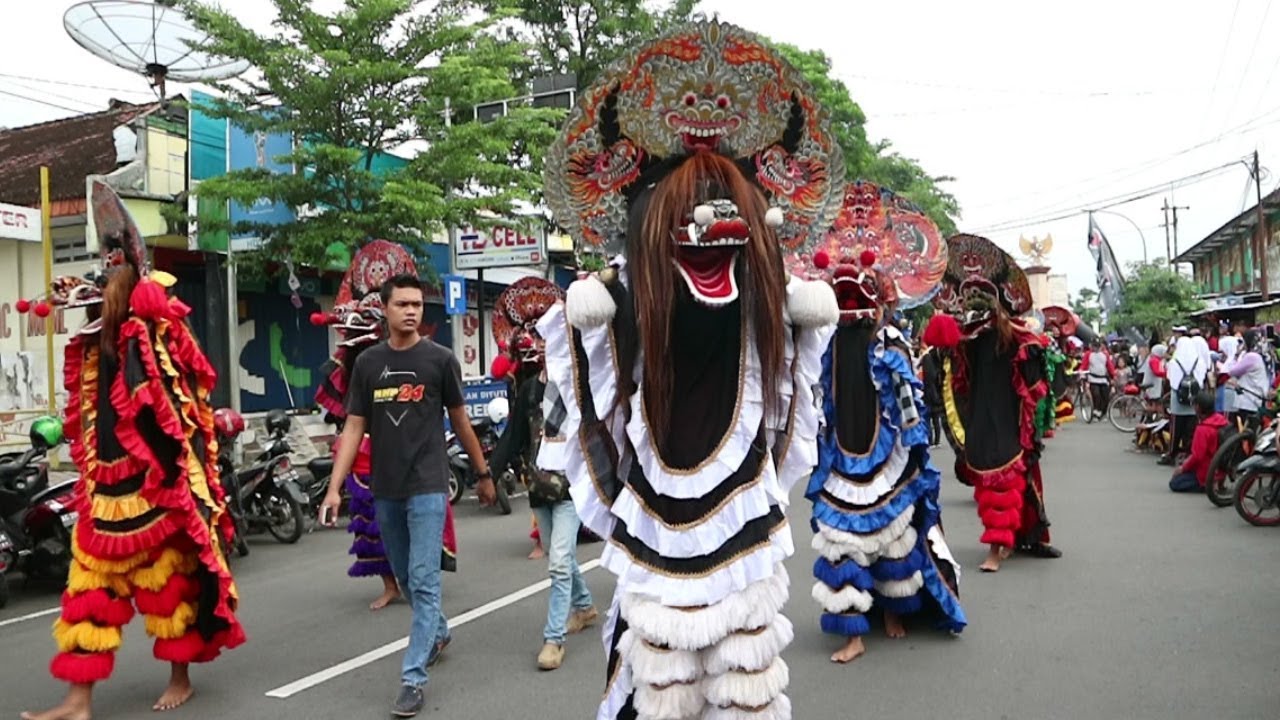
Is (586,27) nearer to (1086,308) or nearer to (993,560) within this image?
(993,560)

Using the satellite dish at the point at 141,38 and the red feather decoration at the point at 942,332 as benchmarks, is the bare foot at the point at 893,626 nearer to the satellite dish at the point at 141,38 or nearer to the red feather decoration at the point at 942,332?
the red feather decoration at the point at 942,332

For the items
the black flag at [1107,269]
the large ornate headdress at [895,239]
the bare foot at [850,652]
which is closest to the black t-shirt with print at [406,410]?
the bare foot at [850,652]

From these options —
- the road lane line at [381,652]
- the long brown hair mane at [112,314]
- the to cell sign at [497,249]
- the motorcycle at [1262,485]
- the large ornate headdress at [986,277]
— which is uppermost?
the to cell sign at [497,249]

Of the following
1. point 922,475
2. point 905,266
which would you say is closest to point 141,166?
point 905,266

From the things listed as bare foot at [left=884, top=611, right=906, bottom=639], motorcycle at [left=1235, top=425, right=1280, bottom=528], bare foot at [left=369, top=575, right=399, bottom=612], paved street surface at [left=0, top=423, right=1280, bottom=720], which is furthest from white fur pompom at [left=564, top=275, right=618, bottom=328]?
motorcycle at [left=1235, top=425, right=1280, bottom=528]

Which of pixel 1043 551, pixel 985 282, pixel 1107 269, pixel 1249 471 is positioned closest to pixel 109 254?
pixel 985 282

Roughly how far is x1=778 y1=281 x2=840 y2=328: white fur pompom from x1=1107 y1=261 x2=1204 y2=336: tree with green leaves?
3424cm

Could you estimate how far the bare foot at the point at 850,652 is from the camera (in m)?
5.22

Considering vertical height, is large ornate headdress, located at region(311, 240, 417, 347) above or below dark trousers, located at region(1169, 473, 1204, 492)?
above

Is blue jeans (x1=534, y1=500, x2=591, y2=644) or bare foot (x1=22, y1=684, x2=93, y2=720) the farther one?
blue jeans (x1=534, y1=500, x2=591, y2=644)

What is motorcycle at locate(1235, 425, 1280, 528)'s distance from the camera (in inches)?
353

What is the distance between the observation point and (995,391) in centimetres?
730

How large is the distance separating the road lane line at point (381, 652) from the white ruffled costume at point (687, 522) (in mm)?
2677

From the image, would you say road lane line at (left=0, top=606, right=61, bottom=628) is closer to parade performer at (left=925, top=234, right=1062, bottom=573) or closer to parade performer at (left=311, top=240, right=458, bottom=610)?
parade performer at (left=311, top=240, right=458, bottom=610)
